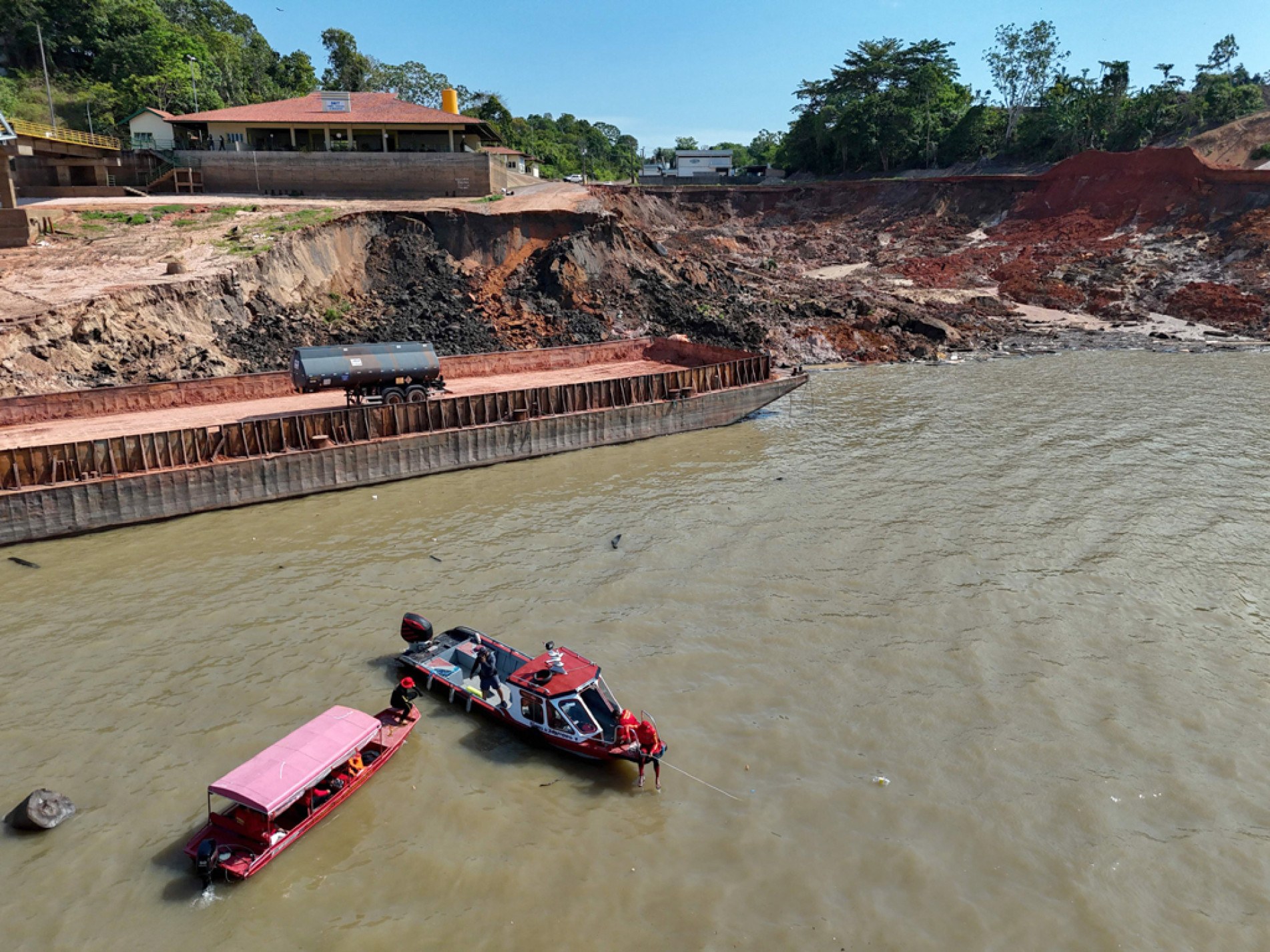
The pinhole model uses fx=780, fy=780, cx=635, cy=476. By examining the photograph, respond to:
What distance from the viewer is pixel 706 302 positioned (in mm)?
47562

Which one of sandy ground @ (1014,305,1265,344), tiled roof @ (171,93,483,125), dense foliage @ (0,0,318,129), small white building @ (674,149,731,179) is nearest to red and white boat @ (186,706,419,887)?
tiled roof @ (171,93,483,125)

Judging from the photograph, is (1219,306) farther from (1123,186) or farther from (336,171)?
(336,171)

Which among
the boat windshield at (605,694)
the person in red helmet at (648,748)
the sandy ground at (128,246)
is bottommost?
the person in red helmet at (648,748)

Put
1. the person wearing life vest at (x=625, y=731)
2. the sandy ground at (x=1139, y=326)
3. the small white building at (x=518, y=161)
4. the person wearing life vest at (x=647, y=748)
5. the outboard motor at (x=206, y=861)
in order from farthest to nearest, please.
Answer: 1. the small white building at (x=518, y=161)
2. the sandy ground at (x=1139, y=326)
3. the person wearing life vest at (x=625, y=731)
4. the person wearing life vest at (x=647, y=748)
5. the outboard motor at (x=206, y=861)

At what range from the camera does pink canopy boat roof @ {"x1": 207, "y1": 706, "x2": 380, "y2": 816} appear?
413 inches

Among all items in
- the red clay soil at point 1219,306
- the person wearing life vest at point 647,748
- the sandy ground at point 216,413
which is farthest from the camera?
the red clay soil at point 1219,306

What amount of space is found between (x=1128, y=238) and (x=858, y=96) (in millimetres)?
44009

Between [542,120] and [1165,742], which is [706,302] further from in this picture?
[542,120]

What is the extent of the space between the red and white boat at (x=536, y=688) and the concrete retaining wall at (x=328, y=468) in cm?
1086

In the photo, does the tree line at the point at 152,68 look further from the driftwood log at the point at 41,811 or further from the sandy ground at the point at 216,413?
the driftwood log at the point at 41,811

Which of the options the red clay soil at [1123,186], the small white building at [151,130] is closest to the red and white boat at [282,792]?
the small white building at [151,130]

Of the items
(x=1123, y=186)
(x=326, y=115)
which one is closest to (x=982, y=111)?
(x=1123, y=186)

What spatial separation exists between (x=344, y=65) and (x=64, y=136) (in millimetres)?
49827

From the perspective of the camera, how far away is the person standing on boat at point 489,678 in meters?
14.1
